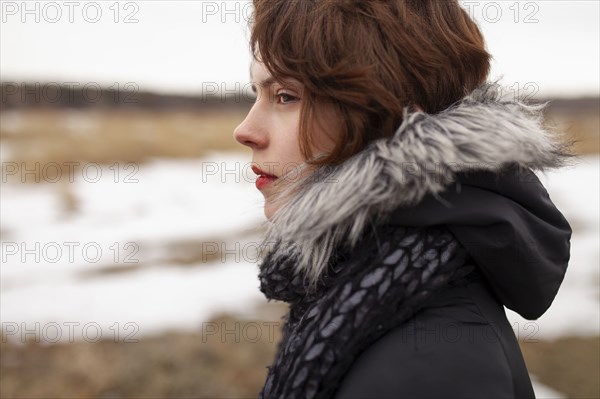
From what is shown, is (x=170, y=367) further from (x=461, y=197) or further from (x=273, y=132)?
(x=461, y=197)

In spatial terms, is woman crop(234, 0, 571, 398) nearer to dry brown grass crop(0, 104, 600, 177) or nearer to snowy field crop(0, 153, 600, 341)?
snowy field crop(0, 153, 600, 341)

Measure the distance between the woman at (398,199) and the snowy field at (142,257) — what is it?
462mm

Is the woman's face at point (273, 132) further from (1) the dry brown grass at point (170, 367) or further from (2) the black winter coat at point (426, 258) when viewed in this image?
(1) the dry brown grass at point (170, 367)

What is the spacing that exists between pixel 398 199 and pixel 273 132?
1.22 feet

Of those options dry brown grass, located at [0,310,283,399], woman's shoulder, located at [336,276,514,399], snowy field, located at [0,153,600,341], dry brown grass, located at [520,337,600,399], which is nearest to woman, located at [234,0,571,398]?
woman's shoulder, located at [336,276,514,399]

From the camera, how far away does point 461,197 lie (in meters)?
1.15

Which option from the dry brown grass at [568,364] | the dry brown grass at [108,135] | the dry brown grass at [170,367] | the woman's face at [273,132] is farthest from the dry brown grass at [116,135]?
the woman's face at [273,132]

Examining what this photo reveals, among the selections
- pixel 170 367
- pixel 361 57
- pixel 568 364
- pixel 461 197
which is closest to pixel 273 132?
pixel 361 57

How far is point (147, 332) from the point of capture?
16.6 feet

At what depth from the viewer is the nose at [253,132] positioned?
1382 millimetres

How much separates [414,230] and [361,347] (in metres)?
0.24

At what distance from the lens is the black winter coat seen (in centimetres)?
107

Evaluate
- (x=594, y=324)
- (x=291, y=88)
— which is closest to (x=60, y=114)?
(x=594, y=324)

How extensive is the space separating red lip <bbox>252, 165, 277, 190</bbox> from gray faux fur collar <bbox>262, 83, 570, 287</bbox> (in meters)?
0.09
